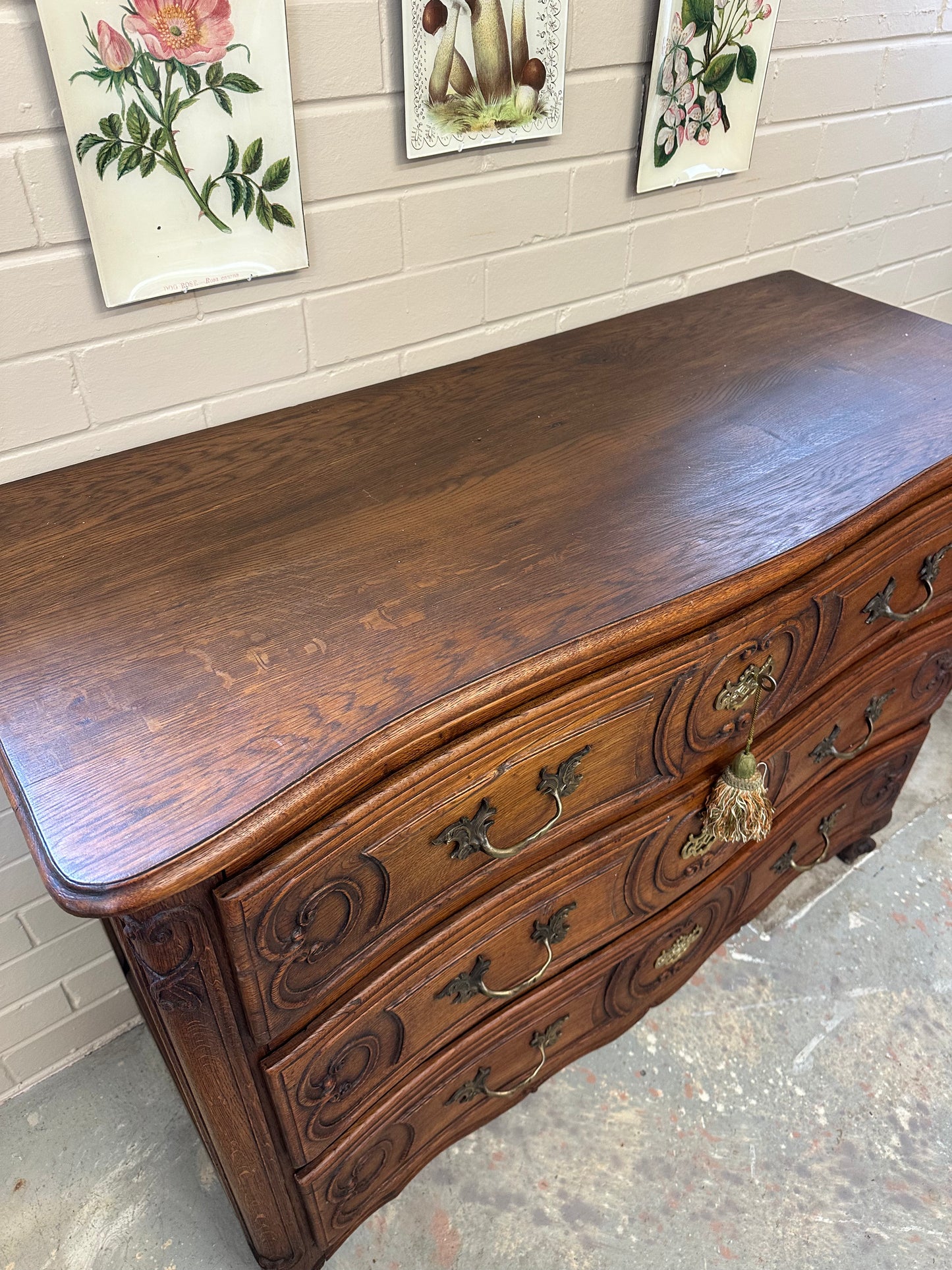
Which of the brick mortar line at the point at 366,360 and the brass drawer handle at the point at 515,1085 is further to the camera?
the brass drawer handle at the point at 515,1085

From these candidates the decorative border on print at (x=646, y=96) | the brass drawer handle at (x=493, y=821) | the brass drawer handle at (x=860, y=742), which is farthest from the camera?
the brass drawer handle at (x=860, y=742)

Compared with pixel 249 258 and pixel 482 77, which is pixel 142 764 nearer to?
pixel 249 258

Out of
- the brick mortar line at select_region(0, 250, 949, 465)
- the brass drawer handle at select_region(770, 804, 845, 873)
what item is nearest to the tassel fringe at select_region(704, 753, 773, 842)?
the brass drawer handle at select_region(770, 804, 845, 873)

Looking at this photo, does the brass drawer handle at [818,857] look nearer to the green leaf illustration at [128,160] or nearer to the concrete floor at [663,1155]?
the concrete floor at [663,1155]

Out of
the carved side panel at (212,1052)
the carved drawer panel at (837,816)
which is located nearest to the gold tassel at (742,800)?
the carved drawer panel at (837,816)

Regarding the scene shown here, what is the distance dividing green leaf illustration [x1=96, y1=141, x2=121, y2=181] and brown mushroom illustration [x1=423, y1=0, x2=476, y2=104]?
371 mm

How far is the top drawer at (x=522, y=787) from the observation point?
0.70m

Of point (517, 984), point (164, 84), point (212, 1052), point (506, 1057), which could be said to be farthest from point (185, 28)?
point (506, 1057)

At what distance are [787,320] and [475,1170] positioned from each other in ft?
4.55

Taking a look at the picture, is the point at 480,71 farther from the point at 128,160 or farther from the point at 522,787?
the point at 522,787

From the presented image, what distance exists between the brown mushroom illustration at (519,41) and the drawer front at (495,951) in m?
0.88

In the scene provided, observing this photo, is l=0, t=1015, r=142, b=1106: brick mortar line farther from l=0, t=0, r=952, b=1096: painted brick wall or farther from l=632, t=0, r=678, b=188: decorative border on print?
l=632, t=0, r=678, b=188: decorative border on print

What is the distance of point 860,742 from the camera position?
4.48 feet

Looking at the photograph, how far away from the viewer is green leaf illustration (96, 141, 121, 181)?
850 millimetres
